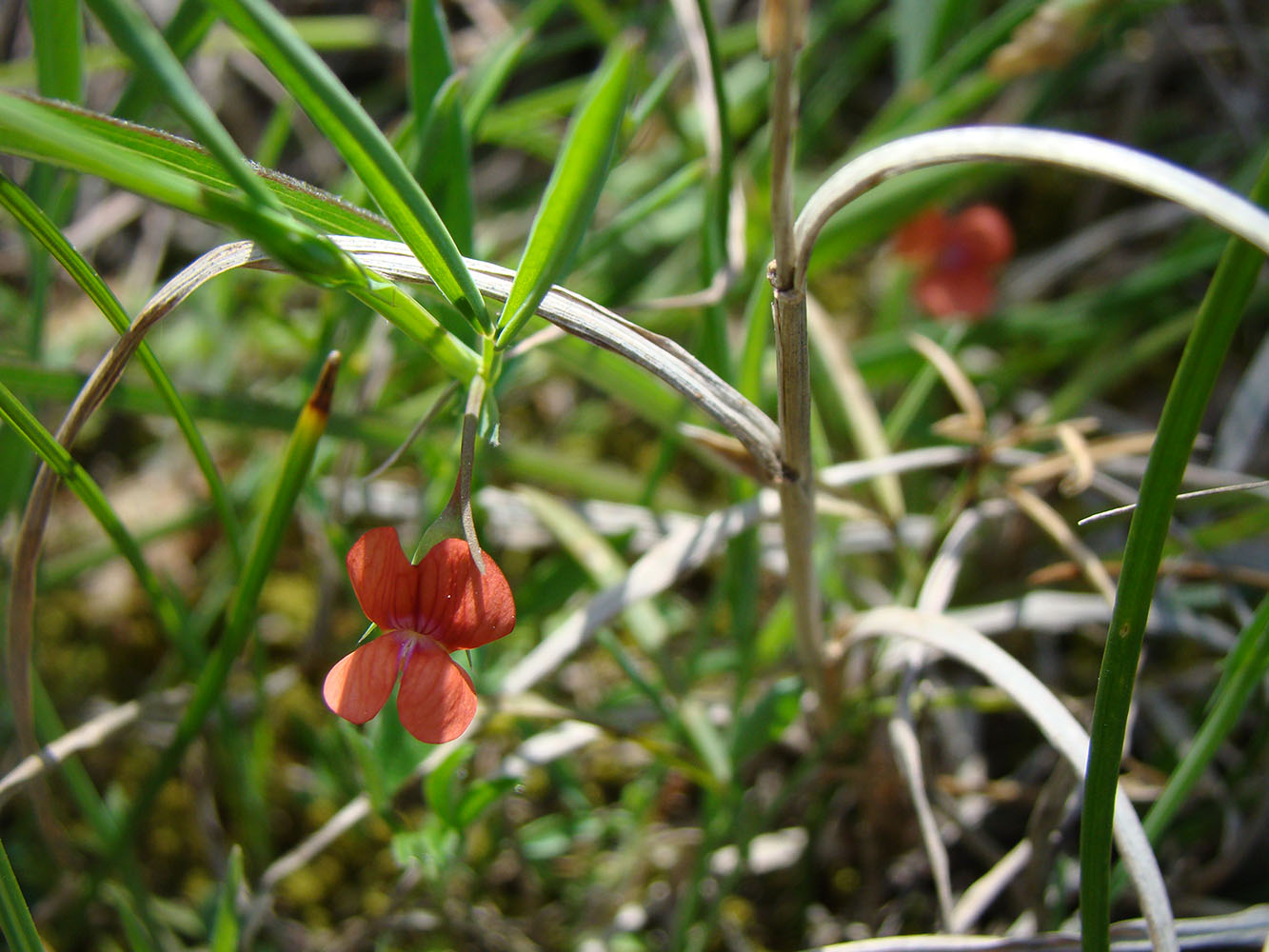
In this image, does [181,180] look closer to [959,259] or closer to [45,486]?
[45,486]

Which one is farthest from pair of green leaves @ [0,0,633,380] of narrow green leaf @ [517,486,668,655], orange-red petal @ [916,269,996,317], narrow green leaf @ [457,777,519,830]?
orange-red petal @ [916,269,996,317]

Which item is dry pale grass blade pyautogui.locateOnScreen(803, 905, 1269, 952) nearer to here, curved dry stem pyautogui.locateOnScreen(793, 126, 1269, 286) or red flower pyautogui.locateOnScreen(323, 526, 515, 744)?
red flower pyautogui.locateOnScreen(323, 526, 515, 744)

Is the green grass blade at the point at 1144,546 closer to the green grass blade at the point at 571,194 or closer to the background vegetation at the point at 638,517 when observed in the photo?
the background vegetation at the point at 638,517

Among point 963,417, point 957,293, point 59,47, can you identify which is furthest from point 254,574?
point 957,293

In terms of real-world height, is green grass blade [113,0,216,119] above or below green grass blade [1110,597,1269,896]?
above

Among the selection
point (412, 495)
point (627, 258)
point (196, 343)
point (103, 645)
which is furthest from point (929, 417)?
point (103, 645)

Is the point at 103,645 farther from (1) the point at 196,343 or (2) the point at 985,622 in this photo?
(2) the point at 985,622
